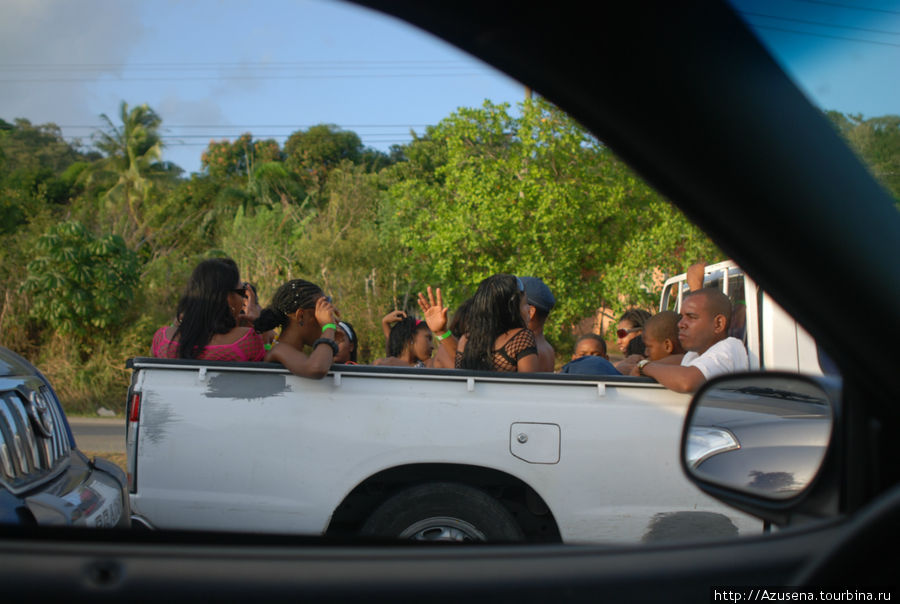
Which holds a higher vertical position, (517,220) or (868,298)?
(517,220)

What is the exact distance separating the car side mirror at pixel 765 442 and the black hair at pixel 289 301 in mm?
2805

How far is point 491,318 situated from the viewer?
4098 millimetres

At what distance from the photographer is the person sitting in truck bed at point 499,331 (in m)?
4.01

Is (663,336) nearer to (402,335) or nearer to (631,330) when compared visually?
(631,330)

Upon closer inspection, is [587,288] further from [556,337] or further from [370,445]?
[370,445]

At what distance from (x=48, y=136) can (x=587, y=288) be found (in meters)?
8.88

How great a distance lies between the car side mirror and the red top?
276cm

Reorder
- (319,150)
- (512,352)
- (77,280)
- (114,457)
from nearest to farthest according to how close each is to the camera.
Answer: (512,352) < (114,457) < (77,280) < (319,150)

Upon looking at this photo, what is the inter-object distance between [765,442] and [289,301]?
3002 mm

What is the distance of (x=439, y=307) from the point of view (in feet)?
15.5

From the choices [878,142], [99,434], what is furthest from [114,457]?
[878,142]

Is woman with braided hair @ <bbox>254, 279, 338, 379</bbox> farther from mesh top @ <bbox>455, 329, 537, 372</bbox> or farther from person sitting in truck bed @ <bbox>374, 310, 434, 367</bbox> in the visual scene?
person sitting in truck bed @ <bbox>374, 310, 434, 367</bbox>

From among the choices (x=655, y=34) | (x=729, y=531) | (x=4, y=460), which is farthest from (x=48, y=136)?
(x=729, y=531)

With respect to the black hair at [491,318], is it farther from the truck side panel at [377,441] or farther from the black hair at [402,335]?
the black hair at [402,335]
